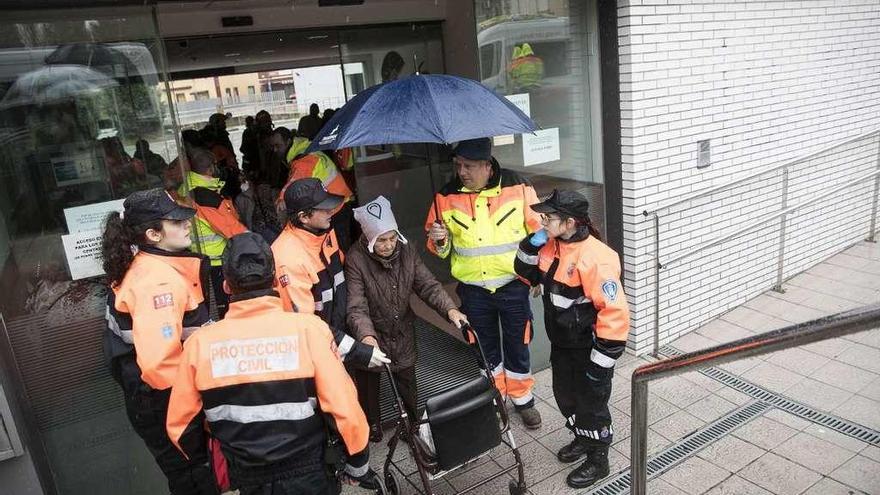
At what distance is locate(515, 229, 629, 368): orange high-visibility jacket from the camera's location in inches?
129

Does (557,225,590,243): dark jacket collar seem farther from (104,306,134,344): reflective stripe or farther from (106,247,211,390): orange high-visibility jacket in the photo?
(104,306,134,344): reflective stripe

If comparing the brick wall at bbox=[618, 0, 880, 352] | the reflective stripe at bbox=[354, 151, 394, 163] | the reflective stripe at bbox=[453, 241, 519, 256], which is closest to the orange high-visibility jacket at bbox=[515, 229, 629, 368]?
the reflective stripe at bbox=[453, 241, 519, 256]

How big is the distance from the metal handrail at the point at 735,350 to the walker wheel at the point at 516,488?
2.15ft

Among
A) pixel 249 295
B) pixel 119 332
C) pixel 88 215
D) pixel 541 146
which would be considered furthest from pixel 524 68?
pixel 119 332

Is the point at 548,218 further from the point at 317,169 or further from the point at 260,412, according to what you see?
the point at 317,169

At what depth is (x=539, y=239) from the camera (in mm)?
3682

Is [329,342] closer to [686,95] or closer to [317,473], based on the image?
[317,473]

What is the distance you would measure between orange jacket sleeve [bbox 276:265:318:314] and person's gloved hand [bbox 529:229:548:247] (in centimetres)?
139

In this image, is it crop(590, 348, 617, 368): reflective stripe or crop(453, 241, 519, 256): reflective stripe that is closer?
crop(590, 348, 617, 368): reflective stripe

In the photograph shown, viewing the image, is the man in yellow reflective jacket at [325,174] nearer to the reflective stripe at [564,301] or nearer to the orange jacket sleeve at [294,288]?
the orange jacket sleeve at [294,288]

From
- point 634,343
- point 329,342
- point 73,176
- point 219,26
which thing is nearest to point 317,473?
point 329,342

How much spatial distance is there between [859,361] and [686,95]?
2.57 meters

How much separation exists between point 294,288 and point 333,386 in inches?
35.5

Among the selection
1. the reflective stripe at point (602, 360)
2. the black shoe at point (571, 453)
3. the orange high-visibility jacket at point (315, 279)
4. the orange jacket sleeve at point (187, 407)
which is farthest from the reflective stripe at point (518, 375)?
the orange jacket sleeve at point (187, 407)
